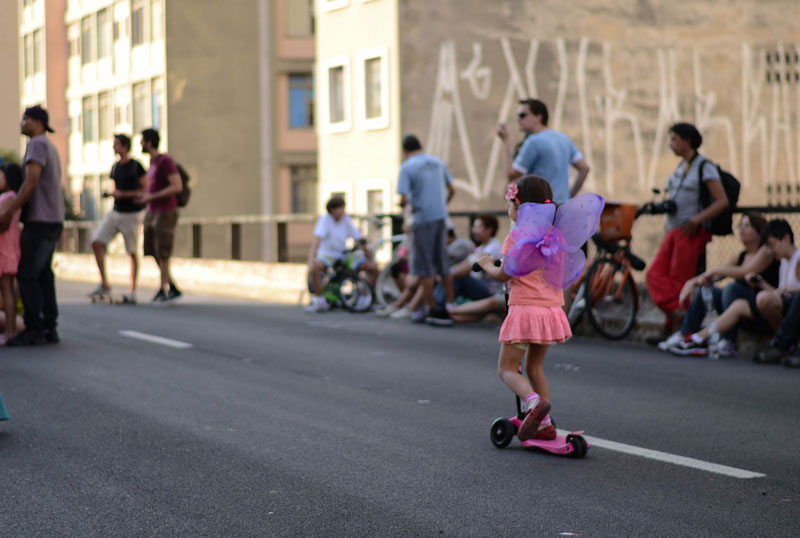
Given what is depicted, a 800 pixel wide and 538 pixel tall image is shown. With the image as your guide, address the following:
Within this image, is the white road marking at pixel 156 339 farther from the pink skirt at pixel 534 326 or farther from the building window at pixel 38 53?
the building window at pixel 38 53

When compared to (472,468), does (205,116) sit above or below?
above

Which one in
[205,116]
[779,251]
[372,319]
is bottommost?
[372,319]

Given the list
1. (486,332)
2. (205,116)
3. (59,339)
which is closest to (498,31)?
(205,116)

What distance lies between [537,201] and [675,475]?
151 cm

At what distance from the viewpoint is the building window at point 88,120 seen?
177ft

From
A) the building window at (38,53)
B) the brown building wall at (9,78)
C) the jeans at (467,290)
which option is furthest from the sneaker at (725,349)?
the brown building wall at (9,78)

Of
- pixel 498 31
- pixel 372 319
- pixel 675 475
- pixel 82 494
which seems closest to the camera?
pixel 82 494

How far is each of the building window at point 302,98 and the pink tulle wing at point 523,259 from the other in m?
39.7

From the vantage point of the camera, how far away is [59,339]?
11.7m

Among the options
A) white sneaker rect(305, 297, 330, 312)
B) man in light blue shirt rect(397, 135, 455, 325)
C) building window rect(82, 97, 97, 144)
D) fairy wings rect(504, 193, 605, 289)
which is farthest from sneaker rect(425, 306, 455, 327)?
building window rect(82, 97, 97, 144)

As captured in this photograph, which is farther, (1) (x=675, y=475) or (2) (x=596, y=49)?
(2) (x=596, y=49)

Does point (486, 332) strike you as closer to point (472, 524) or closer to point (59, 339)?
point (59, 339)

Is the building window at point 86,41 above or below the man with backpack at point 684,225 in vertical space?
above

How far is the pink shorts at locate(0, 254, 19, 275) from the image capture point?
10.8 metres
